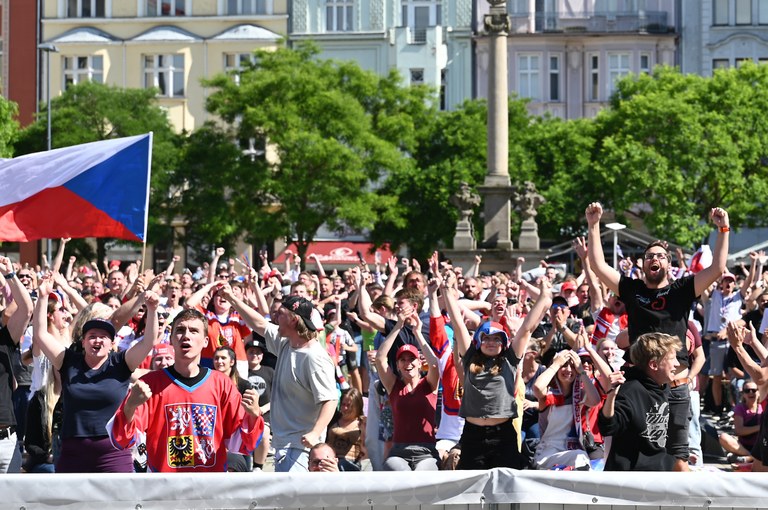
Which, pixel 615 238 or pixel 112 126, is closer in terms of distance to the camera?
pixel 615 238

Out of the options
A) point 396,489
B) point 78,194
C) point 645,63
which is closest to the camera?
point 396,489

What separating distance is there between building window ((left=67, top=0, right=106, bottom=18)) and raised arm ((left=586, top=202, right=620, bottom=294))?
52.1 metres

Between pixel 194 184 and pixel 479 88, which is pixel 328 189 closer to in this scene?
pixel 194 184

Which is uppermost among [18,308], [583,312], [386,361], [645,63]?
[645,63]

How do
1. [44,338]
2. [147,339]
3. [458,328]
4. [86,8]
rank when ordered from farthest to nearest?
[86,8] < [458,328] < [44,338] < [147,339]

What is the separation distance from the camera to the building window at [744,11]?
57188mm

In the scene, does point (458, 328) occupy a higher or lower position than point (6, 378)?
higher

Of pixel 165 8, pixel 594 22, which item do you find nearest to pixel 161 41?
pixel 165 8

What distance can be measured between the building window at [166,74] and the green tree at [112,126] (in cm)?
757

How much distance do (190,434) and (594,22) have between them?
169 feet

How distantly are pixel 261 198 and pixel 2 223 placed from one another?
35.5m

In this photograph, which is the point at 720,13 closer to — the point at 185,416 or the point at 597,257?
the point at 597,257

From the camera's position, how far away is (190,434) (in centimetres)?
750

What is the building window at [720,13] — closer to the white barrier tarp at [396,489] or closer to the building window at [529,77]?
the building window at [529,77]
